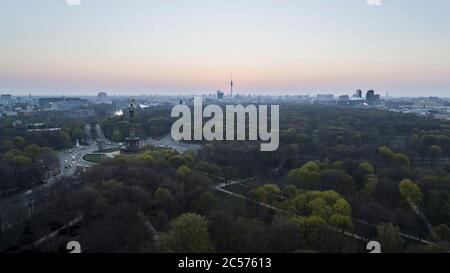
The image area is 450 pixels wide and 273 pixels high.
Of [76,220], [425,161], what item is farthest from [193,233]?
[425,161]

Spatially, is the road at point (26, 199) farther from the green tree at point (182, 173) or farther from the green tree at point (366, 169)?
the green tree at point (366, 169)

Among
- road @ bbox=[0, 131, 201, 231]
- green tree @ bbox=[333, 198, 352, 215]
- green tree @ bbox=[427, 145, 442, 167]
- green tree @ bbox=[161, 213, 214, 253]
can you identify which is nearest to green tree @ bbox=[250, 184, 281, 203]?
green tree @ bbox=[333, 198, 352, 215]

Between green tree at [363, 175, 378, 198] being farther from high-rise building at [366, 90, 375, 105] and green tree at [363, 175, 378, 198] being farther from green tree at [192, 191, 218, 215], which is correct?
high-rise building at [366, 90, 375, 105]

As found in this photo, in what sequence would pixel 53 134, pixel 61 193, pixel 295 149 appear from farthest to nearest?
pixel 53 134 < pixel 295 149 < pixel 61 193

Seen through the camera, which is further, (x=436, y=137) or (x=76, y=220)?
(x=436, y=137)

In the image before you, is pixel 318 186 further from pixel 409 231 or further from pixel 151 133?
pixel 151 133

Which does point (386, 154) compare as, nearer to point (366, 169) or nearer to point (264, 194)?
point (366, 169)

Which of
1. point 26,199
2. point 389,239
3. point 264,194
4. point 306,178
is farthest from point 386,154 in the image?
point 26,199

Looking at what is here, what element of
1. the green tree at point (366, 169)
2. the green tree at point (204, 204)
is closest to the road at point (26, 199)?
the green tree at point (204, 204)
